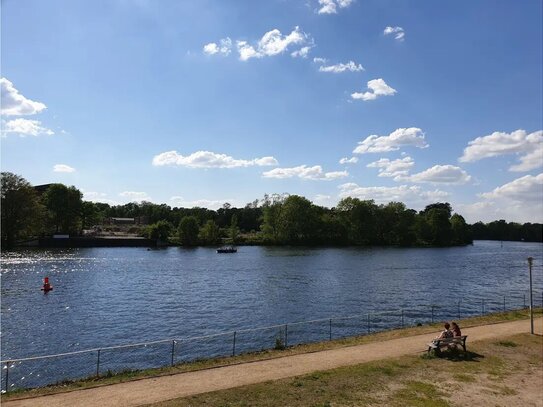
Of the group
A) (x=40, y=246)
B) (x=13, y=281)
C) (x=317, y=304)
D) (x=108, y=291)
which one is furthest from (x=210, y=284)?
(x=40, y=246)

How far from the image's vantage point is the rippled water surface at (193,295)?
4166 cm

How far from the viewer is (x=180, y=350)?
3456cm

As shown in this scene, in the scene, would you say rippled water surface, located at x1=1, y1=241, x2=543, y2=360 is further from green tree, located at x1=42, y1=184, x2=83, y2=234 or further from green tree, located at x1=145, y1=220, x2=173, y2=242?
green tree, located at x1=145, y1=220, x2=173, y2=242

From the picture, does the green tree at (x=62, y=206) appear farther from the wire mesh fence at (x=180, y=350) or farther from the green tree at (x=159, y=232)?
the wire mesh fence at (x=180, y=350)

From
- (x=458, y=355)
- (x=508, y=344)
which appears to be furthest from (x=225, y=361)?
(x=508, y=344)

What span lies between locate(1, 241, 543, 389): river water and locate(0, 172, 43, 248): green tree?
160 ft

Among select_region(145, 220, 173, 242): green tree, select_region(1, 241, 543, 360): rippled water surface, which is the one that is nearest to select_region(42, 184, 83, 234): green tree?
select_region(145, 220, 173, 242): green tree

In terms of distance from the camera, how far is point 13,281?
72.1 metres

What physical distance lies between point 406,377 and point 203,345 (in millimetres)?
19343

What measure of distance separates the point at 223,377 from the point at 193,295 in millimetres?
42206

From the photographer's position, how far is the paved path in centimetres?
1783

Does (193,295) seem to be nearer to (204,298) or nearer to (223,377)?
(204,298)

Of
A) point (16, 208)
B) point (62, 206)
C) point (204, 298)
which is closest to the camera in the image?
point (204, 298)

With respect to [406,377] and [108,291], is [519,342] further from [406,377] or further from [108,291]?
[108,291]
